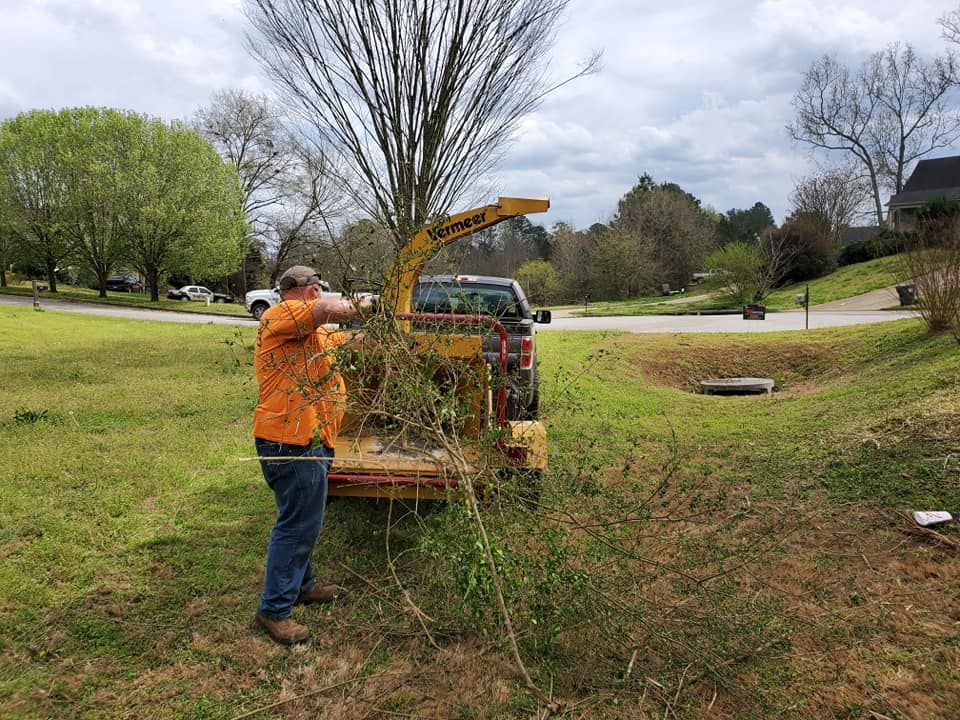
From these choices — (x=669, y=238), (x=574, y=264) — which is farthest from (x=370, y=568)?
(x=669, y=238)

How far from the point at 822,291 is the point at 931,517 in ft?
94.5

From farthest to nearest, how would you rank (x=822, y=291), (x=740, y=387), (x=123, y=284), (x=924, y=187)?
(x=123, y=284) → (x=924, y=187) → (x=822, y=291) → (x=740, y=387)

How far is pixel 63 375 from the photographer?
9.72 meters

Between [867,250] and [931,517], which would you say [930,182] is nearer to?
[867,250]

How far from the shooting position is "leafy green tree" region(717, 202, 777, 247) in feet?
192

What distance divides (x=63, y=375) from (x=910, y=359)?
482 inches

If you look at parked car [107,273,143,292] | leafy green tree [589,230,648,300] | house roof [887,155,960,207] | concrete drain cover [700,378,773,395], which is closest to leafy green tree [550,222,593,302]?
leafy green tree [589,230,648,300]

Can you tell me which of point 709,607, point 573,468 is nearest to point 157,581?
point 709,607

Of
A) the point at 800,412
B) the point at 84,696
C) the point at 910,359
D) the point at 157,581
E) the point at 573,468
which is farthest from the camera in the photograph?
the point at 910,359

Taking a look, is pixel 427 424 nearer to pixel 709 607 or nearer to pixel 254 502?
pixel 709 607

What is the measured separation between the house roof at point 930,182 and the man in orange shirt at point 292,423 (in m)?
49.8

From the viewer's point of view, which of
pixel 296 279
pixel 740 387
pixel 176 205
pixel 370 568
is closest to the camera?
pixel 296 279

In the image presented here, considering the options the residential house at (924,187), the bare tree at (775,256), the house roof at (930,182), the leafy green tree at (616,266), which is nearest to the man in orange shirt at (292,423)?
the bare tree at (775,256)

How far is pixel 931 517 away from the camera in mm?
4555
